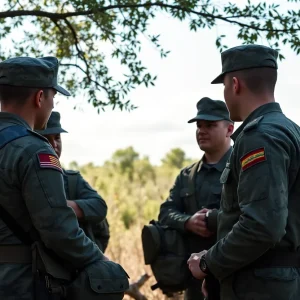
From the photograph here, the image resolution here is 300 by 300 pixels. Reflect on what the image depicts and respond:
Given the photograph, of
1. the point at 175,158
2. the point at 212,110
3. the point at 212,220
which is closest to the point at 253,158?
the point at 212,220

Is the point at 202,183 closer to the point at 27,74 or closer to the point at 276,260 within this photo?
the point at 276,260

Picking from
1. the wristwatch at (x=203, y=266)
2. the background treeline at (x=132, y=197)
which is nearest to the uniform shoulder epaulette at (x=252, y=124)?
the wristwatch at (x=203, y=266)

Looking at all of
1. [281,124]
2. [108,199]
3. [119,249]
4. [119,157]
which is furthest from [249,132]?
[119,157]

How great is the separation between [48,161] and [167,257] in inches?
89.7

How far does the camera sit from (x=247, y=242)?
134 inches

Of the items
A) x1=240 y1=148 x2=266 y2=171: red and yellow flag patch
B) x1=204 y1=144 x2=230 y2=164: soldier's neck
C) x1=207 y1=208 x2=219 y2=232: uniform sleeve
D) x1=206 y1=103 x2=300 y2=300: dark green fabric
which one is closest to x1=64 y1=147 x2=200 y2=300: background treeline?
x1=204 y1=144 x2=230 y2=164: soldier's neck

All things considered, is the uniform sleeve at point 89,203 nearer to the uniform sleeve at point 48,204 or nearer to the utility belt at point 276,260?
the uniform sleeve at point 48,204

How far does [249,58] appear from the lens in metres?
3.80

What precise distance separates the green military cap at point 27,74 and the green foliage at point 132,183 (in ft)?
17.1

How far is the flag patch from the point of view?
3438mm

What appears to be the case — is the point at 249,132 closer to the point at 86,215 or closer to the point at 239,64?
the point at 239,64

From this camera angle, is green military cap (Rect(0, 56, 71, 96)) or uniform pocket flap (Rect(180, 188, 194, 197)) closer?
green military cap (Rect(0, 56, 71, 96))

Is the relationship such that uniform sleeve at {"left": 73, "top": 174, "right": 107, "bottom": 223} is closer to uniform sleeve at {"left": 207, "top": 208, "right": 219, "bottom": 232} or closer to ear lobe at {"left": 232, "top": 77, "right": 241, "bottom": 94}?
uniform sleeve at {"left": 207, "top": 208, "right": 219, "bottom": 232}

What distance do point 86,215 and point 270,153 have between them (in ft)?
7.74
